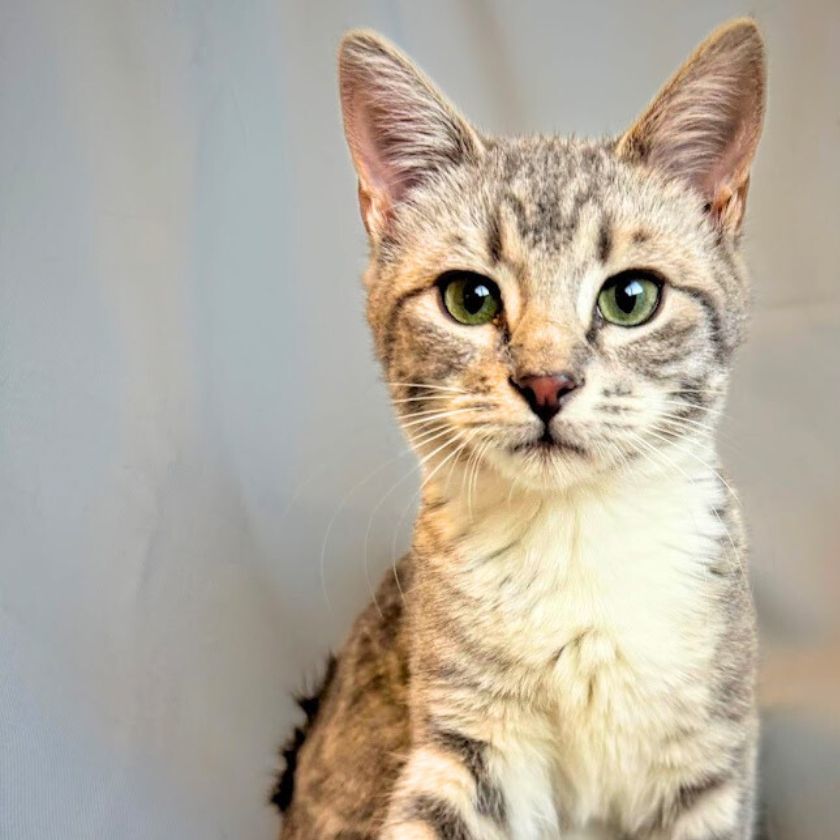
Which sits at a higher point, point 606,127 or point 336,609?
point 606,127

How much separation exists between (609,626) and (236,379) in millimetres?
857

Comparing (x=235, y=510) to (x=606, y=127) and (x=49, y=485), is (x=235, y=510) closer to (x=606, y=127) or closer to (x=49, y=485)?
(x=49, y=485)

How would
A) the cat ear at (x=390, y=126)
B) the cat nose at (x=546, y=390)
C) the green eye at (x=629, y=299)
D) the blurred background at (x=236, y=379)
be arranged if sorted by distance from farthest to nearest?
the blurred background at (x=236, y=379)
the cat ear at (x=390, y=126)
the green eye at (x=629, y=299)
the cat nose at (x=546, y=390)

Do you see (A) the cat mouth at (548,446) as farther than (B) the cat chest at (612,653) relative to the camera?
No

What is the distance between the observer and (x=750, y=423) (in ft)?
5.41

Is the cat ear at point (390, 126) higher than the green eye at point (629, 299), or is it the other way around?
the cat ear at point (390, 126)

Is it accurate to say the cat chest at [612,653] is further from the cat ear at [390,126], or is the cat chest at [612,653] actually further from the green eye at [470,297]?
the cat ear at [390,126]

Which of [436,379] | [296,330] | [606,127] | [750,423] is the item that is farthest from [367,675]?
[606,127]

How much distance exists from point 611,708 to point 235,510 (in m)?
0.79

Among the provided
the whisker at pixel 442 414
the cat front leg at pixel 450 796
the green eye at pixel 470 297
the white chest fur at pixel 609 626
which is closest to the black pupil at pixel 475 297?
the green eye at pixel 470 297

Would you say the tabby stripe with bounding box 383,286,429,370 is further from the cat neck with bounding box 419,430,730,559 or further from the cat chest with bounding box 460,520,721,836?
the cat chest with bounding box 460,520,721,836

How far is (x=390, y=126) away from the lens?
1.17m

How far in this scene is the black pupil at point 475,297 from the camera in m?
1.05

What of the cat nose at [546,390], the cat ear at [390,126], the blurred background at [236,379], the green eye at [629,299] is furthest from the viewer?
the blurred background at [236,379]
